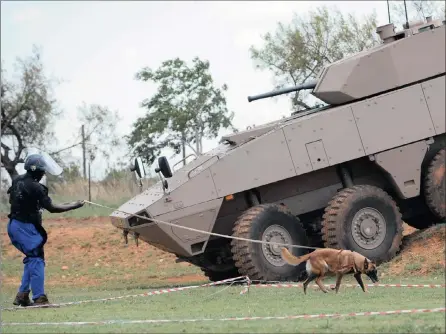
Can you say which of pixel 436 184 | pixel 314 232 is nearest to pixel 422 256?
pixel 436 184

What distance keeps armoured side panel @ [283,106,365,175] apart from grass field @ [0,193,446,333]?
6.43 ft

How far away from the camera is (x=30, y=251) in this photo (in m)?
13.6

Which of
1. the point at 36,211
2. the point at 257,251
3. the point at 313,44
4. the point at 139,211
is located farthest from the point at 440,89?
the point at 313,44

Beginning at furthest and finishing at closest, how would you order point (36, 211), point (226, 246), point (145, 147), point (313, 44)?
point (145, 147)
point (313, 44)
point (226, 246)
point (36, 211)

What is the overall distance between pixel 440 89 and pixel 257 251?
4.05 m

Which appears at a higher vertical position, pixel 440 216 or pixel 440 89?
pixel 440 89

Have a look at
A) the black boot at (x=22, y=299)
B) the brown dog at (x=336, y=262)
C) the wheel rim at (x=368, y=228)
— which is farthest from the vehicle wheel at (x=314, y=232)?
the black boot at (x=22, y=299)

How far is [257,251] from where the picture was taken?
16953mm

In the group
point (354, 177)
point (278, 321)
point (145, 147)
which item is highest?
point (145, 147)

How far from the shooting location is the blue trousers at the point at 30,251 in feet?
44.9

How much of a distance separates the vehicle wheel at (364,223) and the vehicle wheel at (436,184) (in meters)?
0.64

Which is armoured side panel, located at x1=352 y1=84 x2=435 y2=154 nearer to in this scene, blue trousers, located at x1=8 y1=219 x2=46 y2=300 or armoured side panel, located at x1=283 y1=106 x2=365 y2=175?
armoured side panel, located at x1=283 y1=106 x2=365 y2=175

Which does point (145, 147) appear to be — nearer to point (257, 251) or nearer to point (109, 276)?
point (109, 276)

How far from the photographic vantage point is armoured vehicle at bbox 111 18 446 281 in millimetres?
16938
